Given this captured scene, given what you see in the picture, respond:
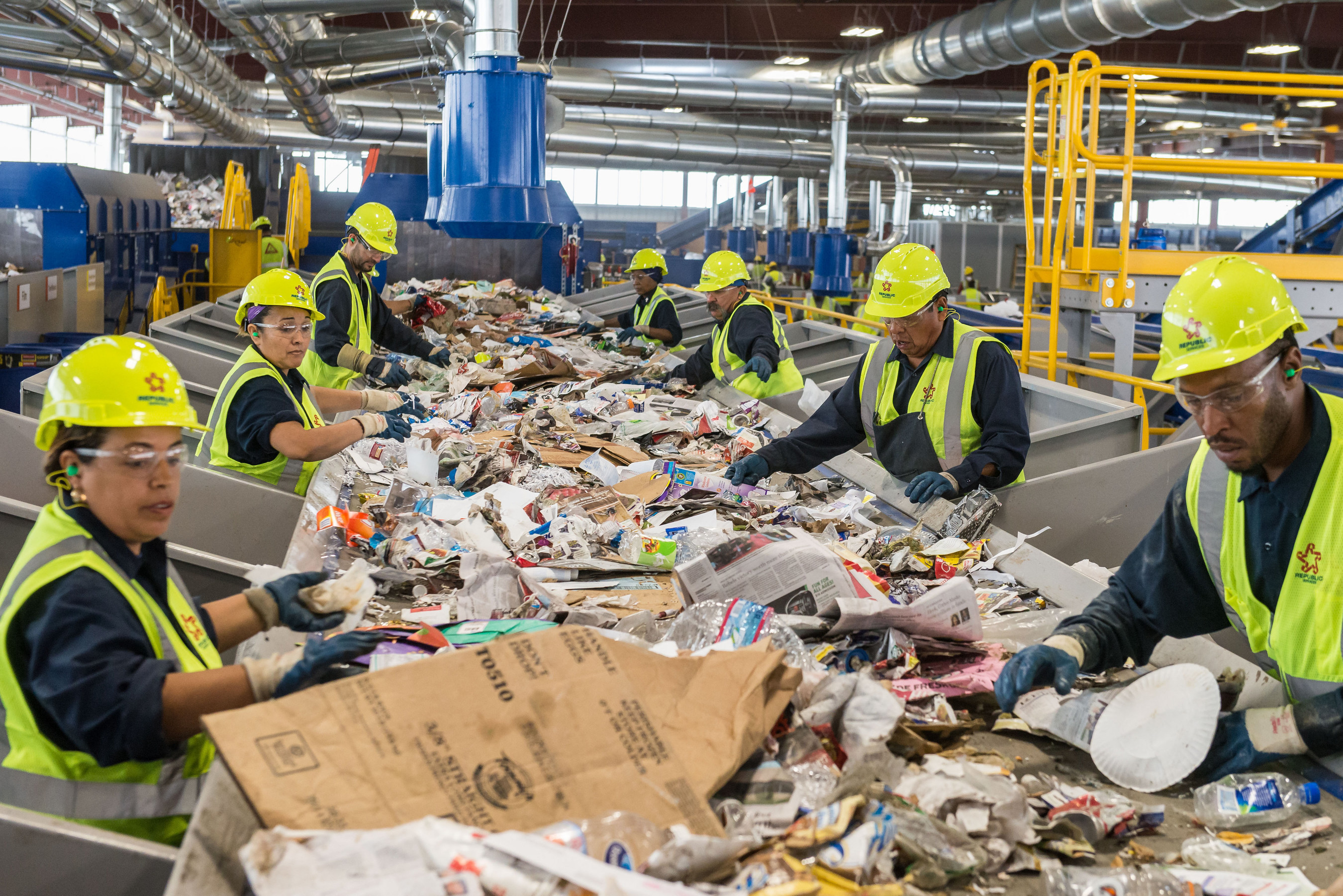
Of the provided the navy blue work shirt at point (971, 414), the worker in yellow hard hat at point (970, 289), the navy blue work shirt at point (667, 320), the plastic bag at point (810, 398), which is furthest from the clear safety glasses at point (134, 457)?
the worker in yellow hard hat at point (970, 289)

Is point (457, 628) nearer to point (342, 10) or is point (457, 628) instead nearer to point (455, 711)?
point (455, 711)

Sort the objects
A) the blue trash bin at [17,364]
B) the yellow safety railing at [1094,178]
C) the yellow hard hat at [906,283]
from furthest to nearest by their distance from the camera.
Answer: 1. the blue trash bin at [17,364]
2. the yellow safety railing at [1094,178]
3. the yellow hard hat at [906,283]

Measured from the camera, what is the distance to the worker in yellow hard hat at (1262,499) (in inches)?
72.9

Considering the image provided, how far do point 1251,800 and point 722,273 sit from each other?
512 centimetres

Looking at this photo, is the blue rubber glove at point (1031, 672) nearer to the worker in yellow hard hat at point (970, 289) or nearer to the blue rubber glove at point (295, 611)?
the blue rubber glove at point (295, 611)

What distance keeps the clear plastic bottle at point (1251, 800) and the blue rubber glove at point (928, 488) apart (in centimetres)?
167

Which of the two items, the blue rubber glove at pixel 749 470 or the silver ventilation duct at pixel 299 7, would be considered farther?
the silver ventilation duct at pixel 299 7

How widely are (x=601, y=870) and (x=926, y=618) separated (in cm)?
111

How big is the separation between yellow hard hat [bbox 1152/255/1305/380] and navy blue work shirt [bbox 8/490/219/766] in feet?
5.47

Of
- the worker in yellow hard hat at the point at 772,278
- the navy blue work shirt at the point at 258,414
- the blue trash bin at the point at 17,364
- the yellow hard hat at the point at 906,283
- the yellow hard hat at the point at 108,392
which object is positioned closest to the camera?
the yellow hard hat at the point at 108,392

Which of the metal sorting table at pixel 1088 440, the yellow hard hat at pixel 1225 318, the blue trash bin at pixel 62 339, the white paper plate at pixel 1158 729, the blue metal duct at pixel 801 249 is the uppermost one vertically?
the blue metal duct at pixel 801 249

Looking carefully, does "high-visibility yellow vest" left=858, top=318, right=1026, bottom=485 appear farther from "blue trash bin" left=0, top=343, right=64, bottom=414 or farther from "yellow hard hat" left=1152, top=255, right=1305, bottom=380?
"blue trash bin" left=0, top=343, right=64, bottom=414

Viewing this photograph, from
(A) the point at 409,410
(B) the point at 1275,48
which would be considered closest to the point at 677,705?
(A) the point at 409,410

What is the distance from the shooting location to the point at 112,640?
1600mm
